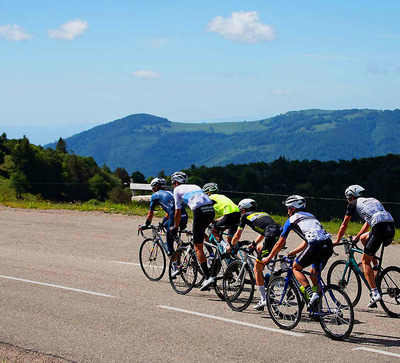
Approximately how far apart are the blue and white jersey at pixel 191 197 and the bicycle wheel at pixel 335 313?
339cm

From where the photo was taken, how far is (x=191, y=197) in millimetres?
11078

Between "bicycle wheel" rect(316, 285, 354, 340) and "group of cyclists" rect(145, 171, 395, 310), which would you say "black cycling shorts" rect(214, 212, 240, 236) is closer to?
"group of cyclists" rect(145, 171, 395, 310)

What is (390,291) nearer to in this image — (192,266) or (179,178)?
(192,266)

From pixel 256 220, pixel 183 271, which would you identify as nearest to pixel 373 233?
pixel 256 220

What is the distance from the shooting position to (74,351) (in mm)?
7680

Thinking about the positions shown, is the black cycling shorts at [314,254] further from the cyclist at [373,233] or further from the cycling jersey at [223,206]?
the cycling jersey at [223,206]

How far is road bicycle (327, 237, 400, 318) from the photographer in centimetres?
958

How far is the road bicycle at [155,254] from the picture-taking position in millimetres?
12526

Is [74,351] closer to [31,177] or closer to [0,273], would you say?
[0,273]

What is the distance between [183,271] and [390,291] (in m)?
3.60

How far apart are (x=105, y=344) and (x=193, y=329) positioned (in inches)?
52.4

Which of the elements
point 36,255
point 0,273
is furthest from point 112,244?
point 0,273

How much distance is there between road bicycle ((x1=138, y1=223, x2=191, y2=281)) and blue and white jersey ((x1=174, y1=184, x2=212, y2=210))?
1.28 meters

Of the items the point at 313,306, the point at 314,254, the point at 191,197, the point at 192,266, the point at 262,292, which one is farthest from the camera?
the point at 192,266
